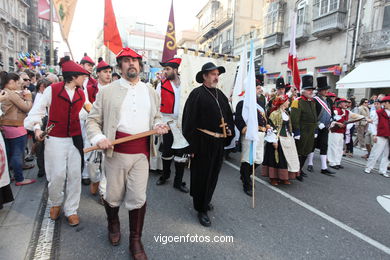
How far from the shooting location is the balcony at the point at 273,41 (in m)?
21.1

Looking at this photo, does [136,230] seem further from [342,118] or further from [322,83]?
[342,118]

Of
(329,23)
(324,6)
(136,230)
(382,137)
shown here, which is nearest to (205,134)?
(136,230)

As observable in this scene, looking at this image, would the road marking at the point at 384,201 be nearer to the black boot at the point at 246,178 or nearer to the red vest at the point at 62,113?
the black boot at the point at 246,178

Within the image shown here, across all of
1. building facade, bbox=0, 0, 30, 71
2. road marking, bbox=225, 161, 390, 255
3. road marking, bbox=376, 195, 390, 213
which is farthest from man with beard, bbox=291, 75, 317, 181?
building facade, bbox=0, 0, 30, 71

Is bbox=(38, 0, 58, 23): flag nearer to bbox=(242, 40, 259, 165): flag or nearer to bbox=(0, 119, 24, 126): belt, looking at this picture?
bbox=(0, 119, 24, 126): belt

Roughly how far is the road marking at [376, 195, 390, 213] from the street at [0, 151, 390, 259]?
8 centimetres

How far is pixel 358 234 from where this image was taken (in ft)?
10.4

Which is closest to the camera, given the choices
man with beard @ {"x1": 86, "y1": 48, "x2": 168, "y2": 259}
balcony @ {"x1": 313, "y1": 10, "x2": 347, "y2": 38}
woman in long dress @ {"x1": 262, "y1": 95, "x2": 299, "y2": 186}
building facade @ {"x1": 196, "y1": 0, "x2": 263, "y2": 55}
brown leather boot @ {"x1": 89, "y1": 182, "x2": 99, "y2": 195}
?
man with beard @ {"x1": 86, "y1": 48, "x2": 168, "y2": 259}

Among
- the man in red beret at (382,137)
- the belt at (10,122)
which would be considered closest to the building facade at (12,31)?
the belt at (10,122)

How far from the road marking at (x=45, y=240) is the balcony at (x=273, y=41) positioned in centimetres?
2155

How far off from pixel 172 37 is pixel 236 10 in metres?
27.8

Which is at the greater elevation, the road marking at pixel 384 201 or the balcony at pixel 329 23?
the balcony at pixel 329 23

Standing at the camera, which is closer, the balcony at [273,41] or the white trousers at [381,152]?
the white trousers at [381,152]

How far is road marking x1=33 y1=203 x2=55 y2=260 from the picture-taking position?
2.49m
